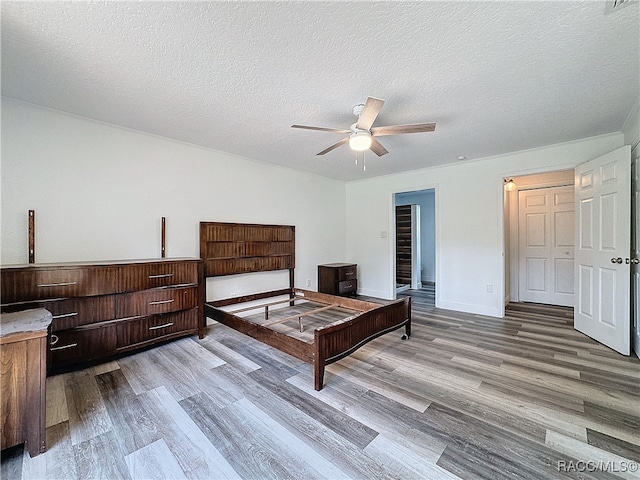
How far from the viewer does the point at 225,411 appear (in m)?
1.84

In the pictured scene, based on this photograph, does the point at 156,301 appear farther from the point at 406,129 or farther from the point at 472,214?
the point at 472,214

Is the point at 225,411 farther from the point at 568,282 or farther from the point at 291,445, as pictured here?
the point at 568,282

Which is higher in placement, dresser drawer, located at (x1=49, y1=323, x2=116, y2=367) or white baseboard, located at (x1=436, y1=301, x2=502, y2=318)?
dresser drawer, located at (x1=49, y1=323, x2=116, y2=367)

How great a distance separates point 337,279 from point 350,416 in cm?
327

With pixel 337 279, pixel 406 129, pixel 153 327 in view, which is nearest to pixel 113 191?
pixel 153 327

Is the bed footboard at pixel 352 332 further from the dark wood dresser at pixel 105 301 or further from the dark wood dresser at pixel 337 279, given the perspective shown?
the dark wood dresser at pixel 337 279

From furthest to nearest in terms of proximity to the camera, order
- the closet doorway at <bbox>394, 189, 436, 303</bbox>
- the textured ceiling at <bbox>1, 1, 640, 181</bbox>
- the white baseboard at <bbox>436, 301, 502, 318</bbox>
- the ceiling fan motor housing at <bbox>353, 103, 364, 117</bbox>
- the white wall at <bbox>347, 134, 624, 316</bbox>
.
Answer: the closet doorway at <bbox>394, 189, 436, 303</bbox> < the white baseboard at <bbox>436, 301, 502, 318</bbox> < the white wall at <bbox>347, 134, 624, 316</bbox> < the ceiling fan motor housing at <bbox>353, 103, 364, 117</bbox> < the textured ceiling at <bbox>1, 1, 640, 181</bbox>

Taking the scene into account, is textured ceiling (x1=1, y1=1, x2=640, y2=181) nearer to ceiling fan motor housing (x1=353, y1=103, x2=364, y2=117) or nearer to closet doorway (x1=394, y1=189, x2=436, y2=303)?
ceiling fan motor housing (x1=353, y1=103, x2=364, y2=117)

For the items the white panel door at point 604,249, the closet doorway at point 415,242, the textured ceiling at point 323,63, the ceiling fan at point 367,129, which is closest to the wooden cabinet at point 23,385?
the textured ceiling at point 323,63

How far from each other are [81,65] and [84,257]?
1865 millimetres

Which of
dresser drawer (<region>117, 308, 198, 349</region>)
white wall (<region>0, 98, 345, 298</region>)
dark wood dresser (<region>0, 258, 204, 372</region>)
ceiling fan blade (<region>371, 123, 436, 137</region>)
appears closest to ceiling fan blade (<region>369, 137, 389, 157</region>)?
ceiling fan blade (<region>371, 123, 436, 137</region>)

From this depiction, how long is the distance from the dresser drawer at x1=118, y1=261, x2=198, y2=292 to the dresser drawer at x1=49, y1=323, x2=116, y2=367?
40 centimetres

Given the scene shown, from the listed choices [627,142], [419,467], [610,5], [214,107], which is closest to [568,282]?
[627,142]

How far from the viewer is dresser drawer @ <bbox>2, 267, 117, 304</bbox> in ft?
6.74
